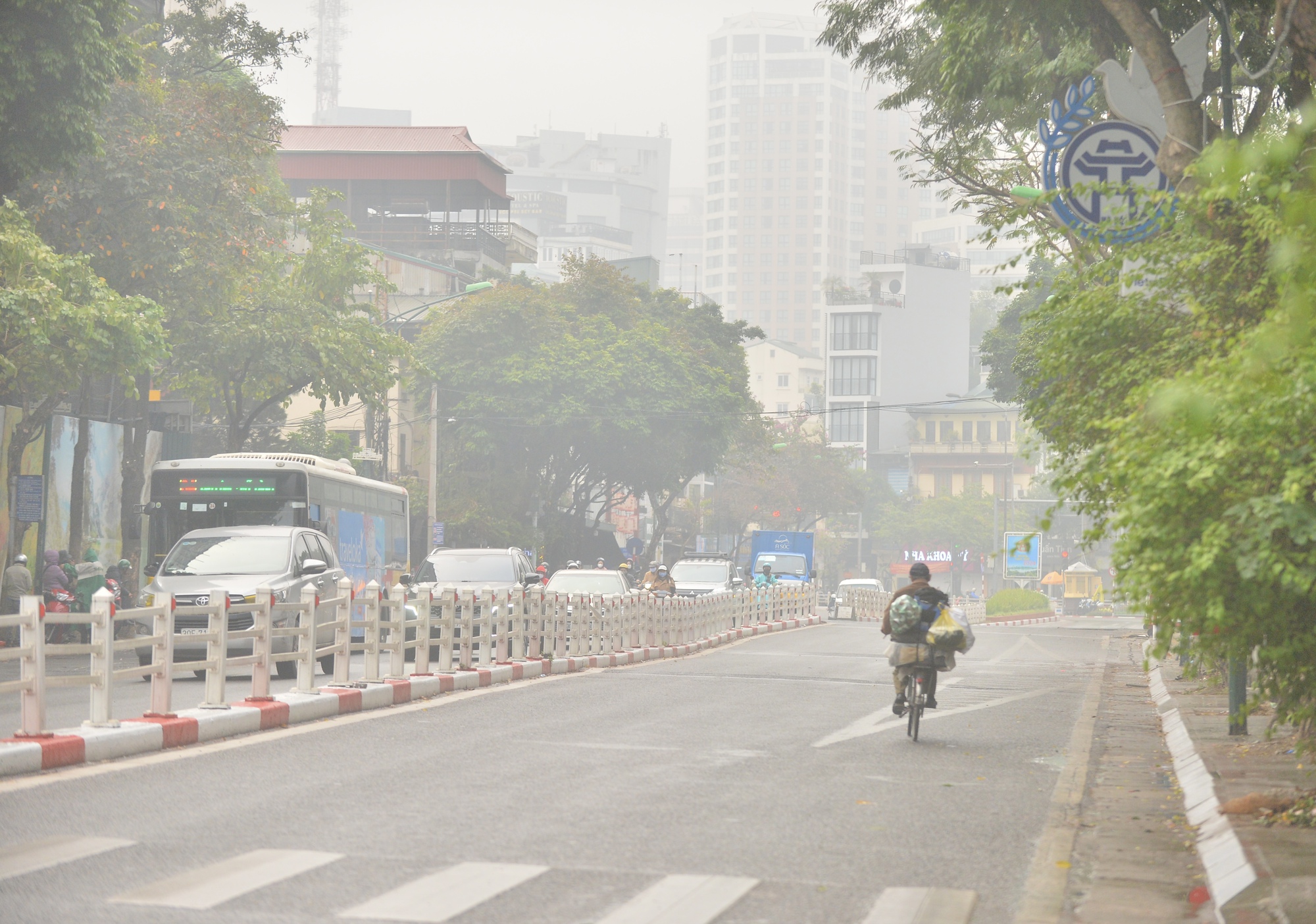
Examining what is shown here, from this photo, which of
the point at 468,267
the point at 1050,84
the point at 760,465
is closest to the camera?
the point at 1050,84

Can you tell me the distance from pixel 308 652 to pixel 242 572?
19.2ft

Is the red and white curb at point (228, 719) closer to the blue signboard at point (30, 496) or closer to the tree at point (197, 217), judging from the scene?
the blue signboard at point (30, 496)

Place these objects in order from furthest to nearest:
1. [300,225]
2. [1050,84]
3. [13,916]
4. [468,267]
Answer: [468,267], [300,225], [1050,84], [13,916]

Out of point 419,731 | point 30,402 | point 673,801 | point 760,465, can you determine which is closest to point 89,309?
point 30,402

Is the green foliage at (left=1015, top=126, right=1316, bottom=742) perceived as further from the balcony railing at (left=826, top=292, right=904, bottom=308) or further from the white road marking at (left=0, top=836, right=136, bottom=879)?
the balcony railing at (left=826, top=292, right=904, bottom=308)

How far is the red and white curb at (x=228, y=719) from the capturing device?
10.5 metres

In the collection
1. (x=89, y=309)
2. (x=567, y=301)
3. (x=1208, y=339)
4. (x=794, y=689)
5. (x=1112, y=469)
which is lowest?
(x=794, y=689)

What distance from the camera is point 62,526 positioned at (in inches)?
1356

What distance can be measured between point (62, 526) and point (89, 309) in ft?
35.1

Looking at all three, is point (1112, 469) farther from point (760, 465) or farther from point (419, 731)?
point (760, 465)

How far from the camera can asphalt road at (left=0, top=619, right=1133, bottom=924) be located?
6715mm

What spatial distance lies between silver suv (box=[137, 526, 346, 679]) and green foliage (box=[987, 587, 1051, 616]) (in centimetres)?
5392

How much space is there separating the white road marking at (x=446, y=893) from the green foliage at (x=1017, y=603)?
216 feet

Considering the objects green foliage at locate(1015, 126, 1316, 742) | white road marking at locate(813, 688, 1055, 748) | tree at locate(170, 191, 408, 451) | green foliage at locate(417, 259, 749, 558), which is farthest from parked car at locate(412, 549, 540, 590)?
green foliage at locate(417, 259, 749, 558)
